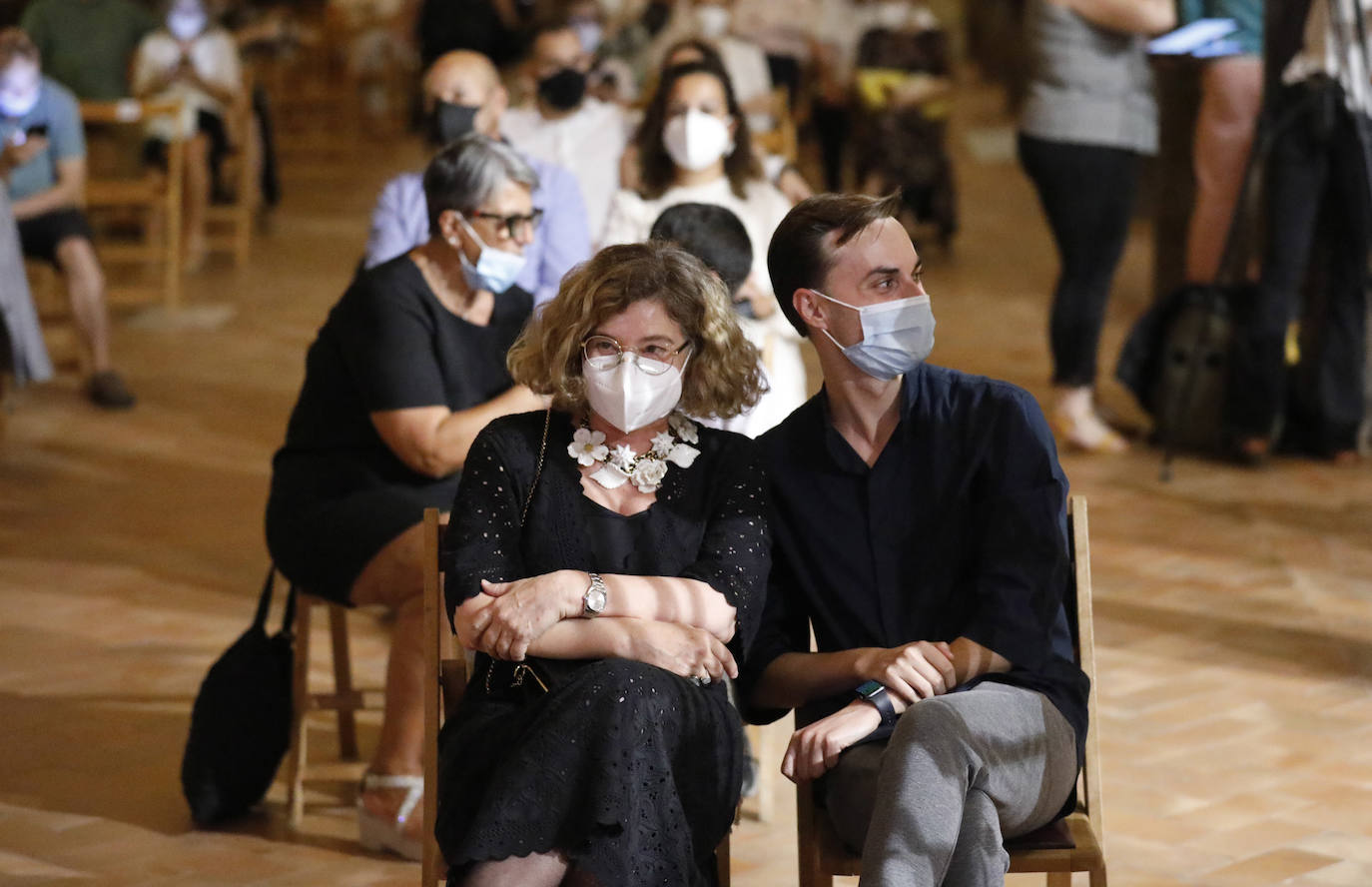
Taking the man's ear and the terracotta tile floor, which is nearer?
the man's ear

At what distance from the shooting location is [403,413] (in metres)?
3.02

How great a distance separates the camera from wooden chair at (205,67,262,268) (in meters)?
9.33

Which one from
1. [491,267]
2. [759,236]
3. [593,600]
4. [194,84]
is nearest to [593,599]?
[593,600]

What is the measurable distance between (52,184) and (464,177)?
400cm

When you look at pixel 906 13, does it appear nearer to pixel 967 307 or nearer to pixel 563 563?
pixel 967 307

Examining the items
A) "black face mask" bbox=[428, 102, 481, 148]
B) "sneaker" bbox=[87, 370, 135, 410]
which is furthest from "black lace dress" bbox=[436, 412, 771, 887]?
"sneaker" bbox=[87, 370, 135, 410]

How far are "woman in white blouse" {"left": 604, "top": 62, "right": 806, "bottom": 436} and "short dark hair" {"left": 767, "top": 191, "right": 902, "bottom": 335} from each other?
1573 mm

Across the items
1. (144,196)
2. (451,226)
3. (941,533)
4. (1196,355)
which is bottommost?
(144,196)

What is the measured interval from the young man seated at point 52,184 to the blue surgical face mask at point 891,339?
4927 mm

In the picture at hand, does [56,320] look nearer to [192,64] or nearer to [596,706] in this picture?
[192,64]

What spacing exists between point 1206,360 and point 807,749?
12.2 ft

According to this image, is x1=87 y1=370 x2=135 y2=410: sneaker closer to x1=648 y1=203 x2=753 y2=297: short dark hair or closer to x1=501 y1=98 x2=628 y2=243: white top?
x1=501 y1=98 x2=628 y2=243: white top

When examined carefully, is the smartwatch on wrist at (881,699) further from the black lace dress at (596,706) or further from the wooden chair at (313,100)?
the wooden chair at (313,100)

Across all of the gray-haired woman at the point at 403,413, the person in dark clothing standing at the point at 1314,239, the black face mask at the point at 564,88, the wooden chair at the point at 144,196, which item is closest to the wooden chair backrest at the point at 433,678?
the gray-haired woman at the point at 403,413
